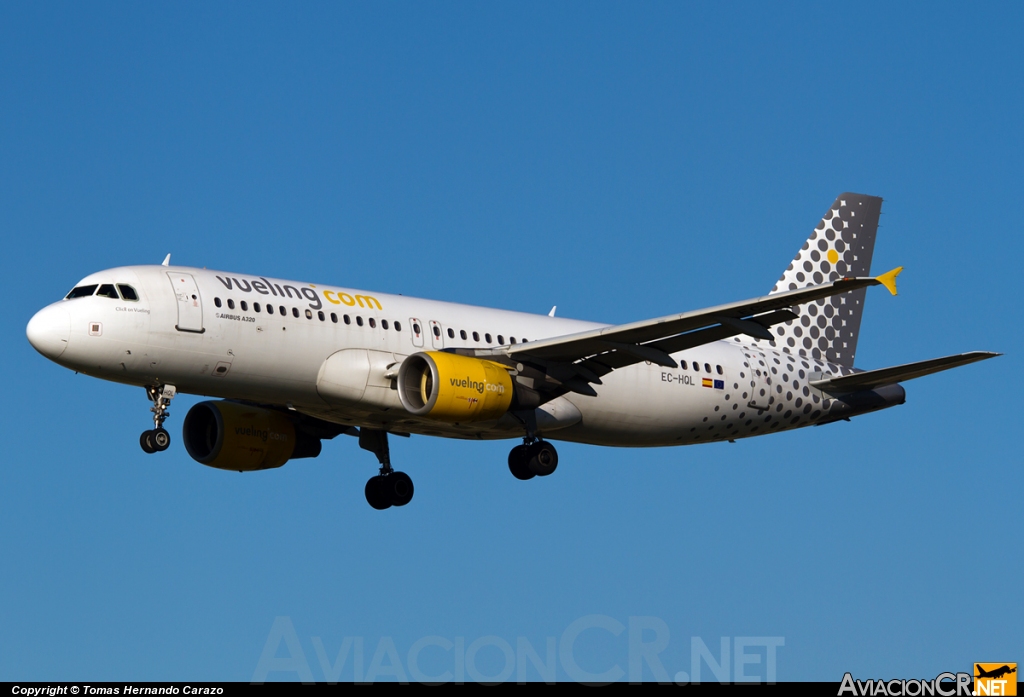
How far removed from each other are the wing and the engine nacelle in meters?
6.60

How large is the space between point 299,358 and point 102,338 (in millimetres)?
4498

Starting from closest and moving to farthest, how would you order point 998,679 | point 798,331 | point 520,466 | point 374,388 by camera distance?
point 998,679
point 374,388
point 520,466
point 798,331

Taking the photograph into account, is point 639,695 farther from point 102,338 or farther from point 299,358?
point 102,338

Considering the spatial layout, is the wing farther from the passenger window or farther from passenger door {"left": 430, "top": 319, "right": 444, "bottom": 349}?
the passenger window

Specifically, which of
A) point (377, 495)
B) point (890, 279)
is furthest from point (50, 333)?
point (890, 279)

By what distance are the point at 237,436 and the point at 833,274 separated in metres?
19.2

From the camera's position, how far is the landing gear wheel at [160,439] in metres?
35.4

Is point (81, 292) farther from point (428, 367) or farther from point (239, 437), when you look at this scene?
point (428, 367)

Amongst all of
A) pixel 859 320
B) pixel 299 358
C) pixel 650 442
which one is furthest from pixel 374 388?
pixel 859 320

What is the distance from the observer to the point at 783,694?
27.9 meters

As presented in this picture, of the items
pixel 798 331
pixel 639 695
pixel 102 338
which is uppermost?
pixel 798 331

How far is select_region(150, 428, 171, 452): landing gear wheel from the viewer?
3538cm

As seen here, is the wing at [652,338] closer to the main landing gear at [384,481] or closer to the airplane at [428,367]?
the airplane at [428,367]

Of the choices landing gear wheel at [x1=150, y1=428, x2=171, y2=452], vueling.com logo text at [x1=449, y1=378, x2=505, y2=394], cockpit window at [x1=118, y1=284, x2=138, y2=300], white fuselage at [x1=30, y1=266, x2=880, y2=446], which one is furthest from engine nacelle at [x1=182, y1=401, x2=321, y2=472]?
vueling.com logo text at [x1=449, y1=378, x2=505, y2=394]
